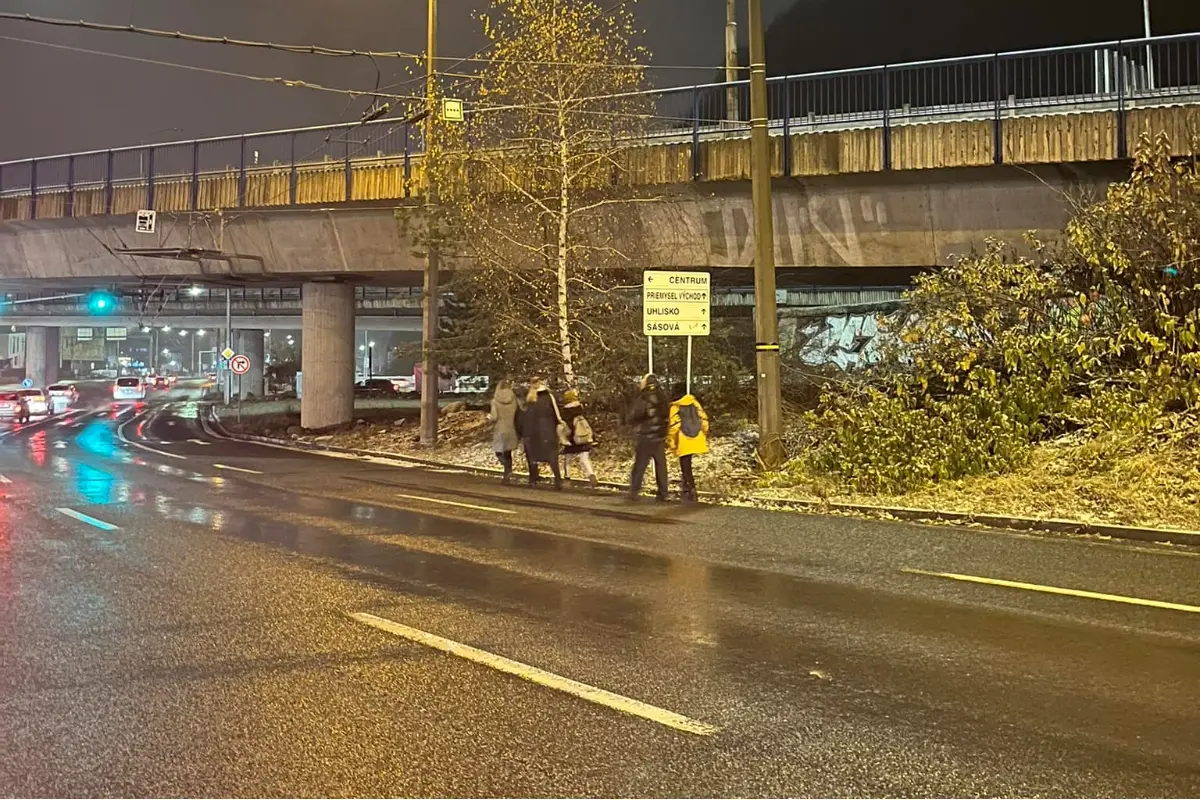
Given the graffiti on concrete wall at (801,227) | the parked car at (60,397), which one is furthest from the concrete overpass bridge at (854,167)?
the parked car at (60,397)

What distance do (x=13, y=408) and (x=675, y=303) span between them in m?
34.8

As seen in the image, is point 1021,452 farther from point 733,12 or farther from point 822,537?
point 733,12

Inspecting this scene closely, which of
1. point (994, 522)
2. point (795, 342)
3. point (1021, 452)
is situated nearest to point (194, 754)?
point (994, 522)

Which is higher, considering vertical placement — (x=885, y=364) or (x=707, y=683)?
(x=885, y=364)

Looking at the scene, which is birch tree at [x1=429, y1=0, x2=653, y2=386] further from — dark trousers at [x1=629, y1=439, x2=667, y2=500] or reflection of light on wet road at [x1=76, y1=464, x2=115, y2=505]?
reflection of light on wet road at [x1=76, y1=464, x2=115, y2=505]

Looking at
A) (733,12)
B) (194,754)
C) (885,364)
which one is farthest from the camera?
A: (733,12)

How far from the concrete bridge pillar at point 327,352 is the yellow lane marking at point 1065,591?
2242 cm

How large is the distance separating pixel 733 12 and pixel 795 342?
10253 mm

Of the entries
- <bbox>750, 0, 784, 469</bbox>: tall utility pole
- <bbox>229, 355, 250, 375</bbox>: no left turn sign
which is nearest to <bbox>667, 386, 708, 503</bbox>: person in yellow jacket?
<bbox>750, 0, 784, 469</bbox>: tall utility pole

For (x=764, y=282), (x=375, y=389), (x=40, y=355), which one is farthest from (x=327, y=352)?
(x=40, y=355)

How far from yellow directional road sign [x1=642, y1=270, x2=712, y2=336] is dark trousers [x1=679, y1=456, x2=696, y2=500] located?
7.33ft

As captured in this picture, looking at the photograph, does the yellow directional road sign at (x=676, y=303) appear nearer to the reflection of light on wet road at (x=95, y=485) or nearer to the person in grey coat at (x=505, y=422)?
the person in grey coat at (x=505, y=422)

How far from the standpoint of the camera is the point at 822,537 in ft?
34.6

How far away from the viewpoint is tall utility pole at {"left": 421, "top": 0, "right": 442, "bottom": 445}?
66.0 feet
